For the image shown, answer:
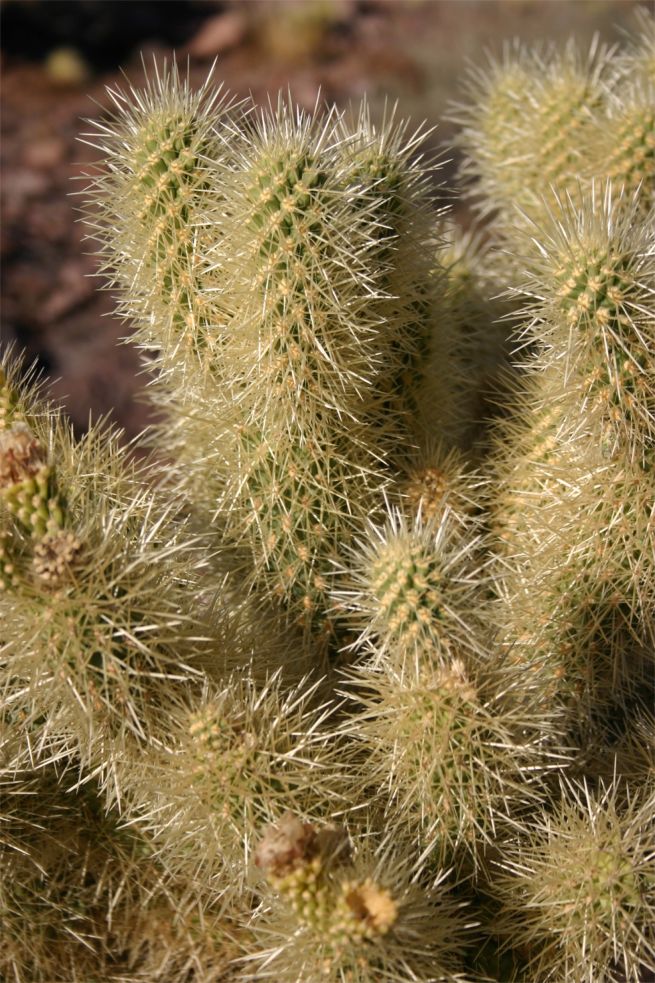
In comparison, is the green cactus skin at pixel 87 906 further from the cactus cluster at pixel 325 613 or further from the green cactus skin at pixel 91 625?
the green cactus skin at pixel 91 625

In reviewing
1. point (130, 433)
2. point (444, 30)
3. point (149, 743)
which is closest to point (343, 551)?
point (149, 743)

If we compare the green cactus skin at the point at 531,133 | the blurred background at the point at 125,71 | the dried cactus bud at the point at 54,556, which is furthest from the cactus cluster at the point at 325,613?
the blurred background at the point at 125,71

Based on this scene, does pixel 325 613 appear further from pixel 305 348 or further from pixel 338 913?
pixel 338 913

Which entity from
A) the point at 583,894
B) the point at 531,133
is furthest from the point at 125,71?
the point at 583,894

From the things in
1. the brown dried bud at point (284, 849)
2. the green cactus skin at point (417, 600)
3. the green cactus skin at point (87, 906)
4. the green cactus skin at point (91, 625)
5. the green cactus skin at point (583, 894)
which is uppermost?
the green cactus skin at point (417, 600)

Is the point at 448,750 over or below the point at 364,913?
over
